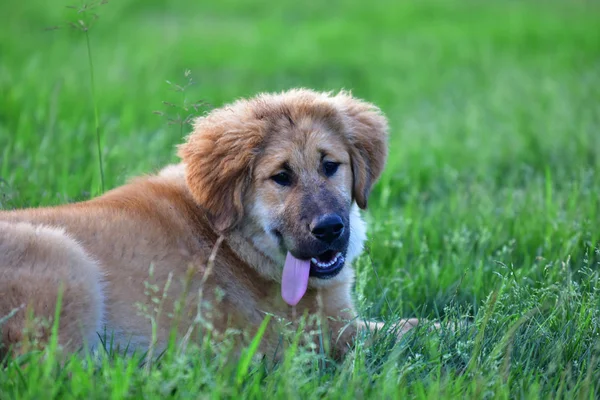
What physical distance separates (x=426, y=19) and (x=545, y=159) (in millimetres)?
9372

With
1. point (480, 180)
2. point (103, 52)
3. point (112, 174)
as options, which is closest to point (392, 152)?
point (480, 180)

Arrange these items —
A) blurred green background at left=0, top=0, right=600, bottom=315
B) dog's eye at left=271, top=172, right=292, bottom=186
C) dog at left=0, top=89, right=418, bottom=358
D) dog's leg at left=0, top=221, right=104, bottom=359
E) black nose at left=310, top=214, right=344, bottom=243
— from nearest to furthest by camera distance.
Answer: dog's leg at left=0, top=221, right=104, bottom=359, dog at left=0, top=89, right=418, bottom=358, black nose at left=310, top=214, right=344, bottom=243, dog's eye at left=271, top=172, right=292, bottom=186, blurred green background at left=0, top=0, right=600, bottom=315

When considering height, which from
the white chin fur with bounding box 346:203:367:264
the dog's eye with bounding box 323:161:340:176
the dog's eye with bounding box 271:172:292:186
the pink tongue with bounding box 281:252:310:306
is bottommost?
the pink tongue with bounding box 281:252:310:306

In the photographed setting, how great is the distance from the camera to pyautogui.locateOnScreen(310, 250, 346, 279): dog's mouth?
4.21 m

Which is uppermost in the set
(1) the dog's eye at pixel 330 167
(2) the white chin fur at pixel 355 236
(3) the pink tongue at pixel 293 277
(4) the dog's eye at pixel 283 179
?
(1) the dog's eye at pixel 330 167

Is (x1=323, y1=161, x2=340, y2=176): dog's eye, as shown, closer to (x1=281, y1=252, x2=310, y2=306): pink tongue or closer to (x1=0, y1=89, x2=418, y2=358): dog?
(x1=0, y1=89, x2=418, y2=358): dog

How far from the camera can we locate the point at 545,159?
7.42 meters

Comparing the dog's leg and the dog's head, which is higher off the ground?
the dog's head

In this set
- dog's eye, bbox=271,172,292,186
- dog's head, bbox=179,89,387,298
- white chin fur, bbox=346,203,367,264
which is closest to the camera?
dog's head, bbox=179,89,387,298

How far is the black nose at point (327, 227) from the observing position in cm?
402

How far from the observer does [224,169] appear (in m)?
4.21

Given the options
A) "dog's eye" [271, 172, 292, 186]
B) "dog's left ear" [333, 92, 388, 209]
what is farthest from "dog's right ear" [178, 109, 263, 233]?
"dog's left ear" [333, 92, 388, 209]

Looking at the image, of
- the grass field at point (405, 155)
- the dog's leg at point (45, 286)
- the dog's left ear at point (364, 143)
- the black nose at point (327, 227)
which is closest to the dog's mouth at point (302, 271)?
the black nose at point (327, 227)

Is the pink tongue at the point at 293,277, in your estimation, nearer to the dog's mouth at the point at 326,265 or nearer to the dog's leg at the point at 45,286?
the dog's mouth at the point at 326,265
